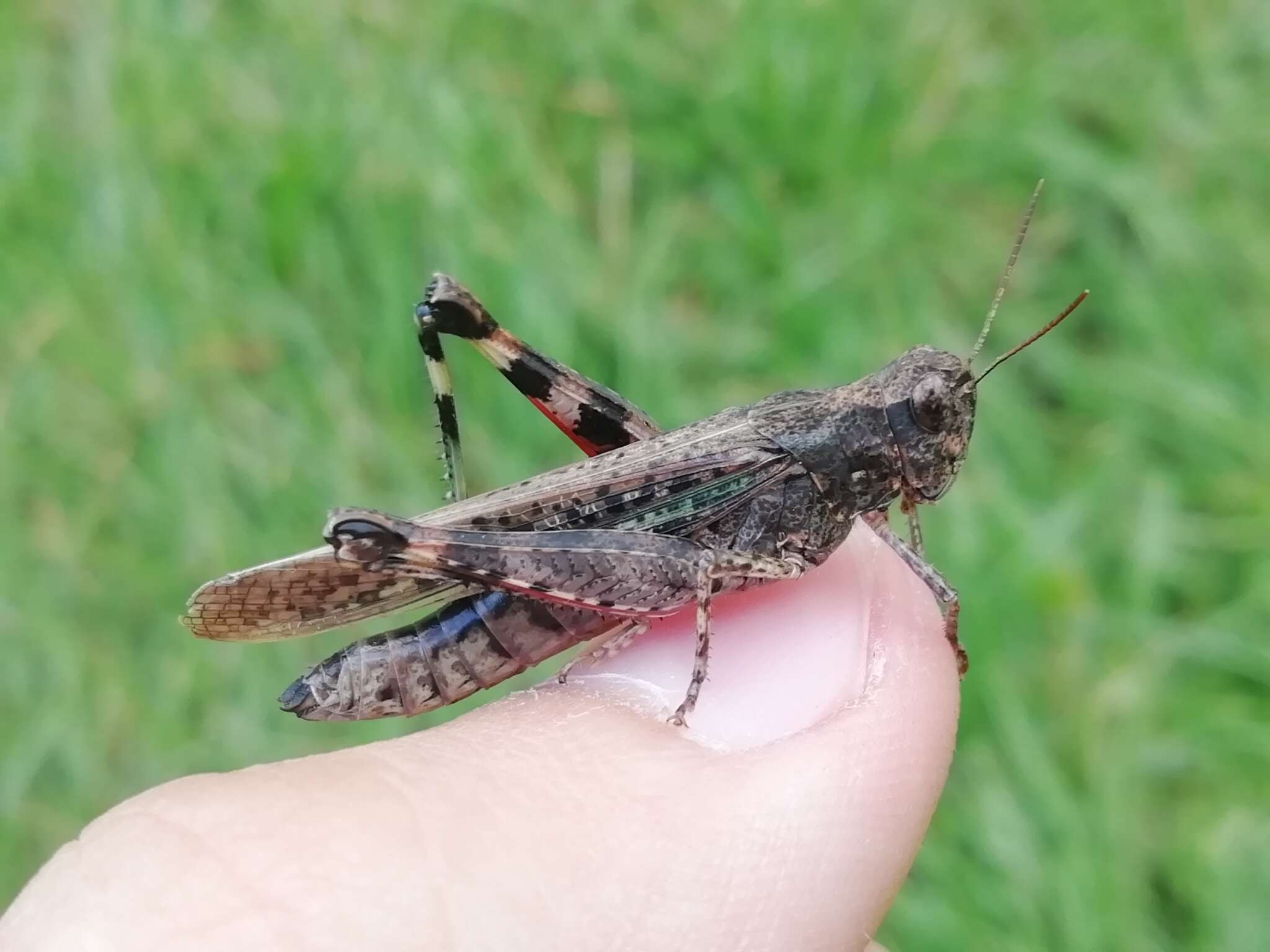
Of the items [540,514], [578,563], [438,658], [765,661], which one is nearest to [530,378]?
[540,514]

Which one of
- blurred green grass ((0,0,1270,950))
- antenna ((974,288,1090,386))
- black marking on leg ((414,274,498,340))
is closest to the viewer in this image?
antenna ((974,288,1090,386))

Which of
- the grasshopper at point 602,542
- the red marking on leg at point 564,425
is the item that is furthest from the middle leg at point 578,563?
the red marking on leg at point 564,425

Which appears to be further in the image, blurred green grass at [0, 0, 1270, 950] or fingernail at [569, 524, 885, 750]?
blurred green grass at [0, 0, 1270, 950]

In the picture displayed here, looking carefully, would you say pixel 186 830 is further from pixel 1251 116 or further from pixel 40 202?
pixel 1251 116

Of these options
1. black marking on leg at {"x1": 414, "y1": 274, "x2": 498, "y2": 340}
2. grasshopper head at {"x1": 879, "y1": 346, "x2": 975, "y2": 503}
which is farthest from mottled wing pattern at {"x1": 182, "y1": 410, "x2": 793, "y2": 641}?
black marking on leg at {"x1": 414, "y1": 274, "x2": 498, "y2": 340}

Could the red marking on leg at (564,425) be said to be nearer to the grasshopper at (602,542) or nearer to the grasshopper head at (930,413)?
the grasshopper at (602,542)

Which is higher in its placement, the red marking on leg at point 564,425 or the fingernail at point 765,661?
the red marking on leg at point 564,425

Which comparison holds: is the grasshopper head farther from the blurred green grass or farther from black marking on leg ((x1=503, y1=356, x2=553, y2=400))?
the blurred green grass
